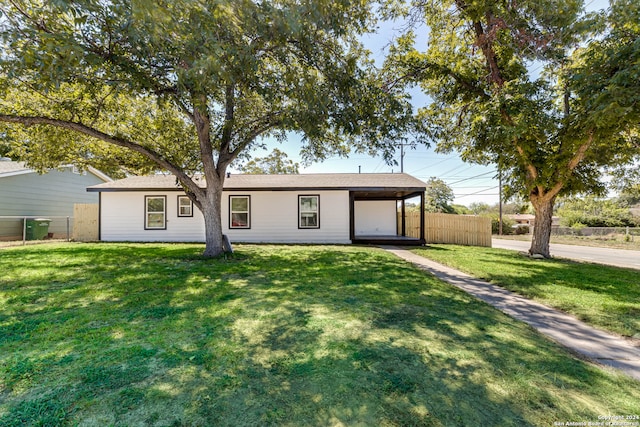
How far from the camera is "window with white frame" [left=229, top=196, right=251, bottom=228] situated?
1278 centimetres

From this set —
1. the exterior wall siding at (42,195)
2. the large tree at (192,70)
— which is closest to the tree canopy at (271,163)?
the exterior wall siding at (42,195)

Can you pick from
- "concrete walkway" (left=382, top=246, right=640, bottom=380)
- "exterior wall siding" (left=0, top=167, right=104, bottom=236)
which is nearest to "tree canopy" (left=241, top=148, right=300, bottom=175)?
"exterior wall siding" (left=0, top=167, right=104, bottom=236)

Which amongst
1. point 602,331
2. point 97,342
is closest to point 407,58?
point 602,331

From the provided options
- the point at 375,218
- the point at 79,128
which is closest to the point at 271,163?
the point at 375,218

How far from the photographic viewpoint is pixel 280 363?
2.43m

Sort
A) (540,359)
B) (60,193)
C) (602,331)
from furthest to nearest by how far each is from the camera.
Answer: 1. (60,193)
2. (602,331)
3. (540,359)

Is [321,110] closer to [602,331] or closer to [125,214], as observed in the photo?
[602,331]

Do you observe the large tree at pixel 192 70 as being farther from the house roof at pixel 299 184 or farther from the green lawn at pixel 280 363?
the green lawn at pixel 280 363

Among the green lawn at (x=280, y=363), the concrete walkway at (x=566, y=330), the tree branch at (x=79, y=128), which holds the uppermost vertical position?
the tree branch at (x=79, y=128)

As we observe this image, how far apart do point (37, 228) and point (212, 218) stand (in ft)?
37.4

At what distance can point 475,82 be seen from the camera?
9406 millimetres

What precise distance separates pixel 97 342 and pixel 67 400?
3.31 ft

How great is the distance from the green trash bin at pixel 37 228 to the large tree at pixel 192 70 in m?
5.55

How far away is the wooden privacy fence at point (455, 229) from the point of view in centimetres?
1389
